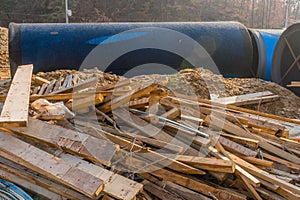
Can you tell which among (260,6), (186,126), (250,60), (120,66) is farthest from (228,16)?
(186,126)

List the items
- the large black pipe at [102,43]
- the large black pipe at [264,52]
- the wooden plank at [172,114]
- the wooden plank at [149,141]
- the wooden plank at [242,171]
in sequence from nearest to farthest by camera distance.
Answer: the wooden plank at [242,171], the wooden plank at [149,141], the wooden plank at [172,114], the large black pipe at [102,43], the large black pipe at [264,52]

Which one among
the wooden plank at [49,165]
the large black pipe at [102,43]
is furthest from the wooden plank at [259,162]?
the large black pipe at [102,43]

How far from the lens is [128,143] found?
Result: 11.6 ft

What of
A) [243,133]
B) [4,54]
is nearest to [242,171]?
[243,133]

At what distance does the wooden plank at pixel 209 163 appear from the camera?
10.5 feet

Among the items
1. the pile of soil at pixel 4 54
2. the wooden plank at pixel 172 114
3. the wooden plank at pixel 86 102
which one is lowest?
the pile of soil at pixel 4 54

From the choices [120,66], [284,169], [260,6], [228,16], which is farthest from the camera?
[260,6]

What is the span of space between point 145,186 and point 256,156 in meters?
1.40

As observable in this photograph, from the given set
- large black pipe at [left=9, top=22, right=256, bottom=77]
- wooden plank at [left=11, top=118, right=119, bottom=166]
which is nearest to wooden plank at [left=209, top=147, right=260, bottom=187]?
wooden plank at [left=11, top=118, right=119, bottom=166]

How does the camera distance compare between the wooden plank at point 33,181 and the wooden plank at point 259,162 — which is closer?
the wooden plank at point 33,181

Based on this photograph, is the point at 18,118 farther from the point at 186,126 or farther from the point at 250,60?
the point at 250,60

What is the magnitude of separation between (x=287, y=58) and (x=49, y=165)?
7.62m

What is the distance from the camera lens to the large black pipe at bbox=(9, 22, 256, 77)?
800cm

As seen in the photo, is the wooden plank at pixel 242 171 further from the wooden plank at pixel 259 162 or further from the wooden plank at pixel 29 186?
the wooden plank at pixel 29 186
